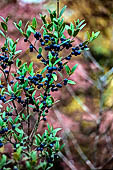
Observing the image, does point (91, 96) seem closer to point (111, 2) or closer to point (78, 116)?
point (78, 116)

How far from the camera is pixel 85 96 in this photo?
1716 millimetres

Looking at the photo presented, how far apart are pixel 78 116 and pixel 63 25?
123cm

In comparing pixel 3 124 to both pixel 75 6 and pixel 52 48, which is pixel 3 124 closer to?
pixel 52 48

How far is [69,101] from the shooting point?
64.5 inches

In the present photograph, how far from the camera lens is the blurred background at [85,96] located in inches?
53.9

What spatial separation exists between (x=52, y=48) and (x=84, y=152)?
118 centimetres

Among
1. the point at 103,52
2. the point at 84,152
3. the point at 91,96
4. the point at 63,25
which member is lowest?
the point at 84,152

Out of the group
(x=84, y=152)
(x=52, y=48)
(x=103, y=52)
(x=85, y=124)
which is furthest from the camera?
(x=103, y=52)

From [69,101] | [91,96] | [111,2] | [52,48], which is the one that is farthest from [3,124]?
[111,2]

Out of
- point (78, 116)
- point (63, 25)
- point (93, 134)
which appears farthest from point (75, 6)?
point (63, 25)

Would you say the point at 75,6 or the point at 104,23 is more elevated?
the point at 75,6

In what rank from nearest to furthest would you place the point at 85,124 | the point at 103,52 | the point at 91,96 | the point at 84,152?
the point at 84,152
the point at 85,124
the point at 91,96
the point at 103,52

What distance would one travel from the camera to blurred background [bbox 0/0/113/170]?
1.37 meters

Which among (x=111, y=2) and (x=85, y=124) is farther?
(x=111, y=2)
